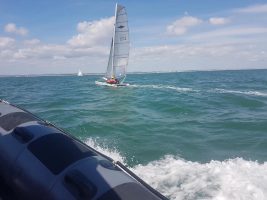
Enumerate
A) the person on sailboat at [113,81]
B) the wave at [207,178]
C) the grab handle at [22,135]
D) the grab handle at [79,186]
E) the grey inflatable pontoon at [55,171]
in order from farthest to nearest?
the person on sailboat at [113,81]
the wave at [207,178]
the grab handle at [22,135]
the grey inflatable pontoon at [55,171]
the grab handle at [79,186]

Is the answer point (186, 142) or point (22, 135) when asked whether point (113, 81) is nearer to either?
point (186, 142)

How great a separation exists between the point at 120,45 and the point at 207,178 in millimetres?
32702

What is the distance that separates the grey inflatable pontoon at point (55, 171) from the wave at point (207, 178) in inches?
124

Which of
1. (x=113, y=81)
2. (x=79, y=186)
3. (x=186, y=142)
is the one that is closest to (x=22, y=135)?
(x=79, y=186)

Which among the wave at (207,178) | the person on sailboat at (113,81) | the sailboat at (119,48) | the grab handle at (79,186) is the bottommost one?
the wave at (207,178)

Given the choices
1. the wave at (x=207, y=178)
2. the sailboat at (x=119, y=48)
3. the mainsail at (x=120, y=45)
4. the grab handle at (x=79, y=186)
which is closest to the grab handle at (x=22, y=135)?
the grab handle at (x=79, y=186)

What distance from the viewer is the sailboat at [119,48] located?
128 feet

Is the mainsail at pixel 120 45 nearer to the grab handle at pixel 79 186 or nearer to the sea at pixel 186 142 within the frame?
the sea at pixel 186 142

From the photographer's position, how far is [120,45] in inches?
1556

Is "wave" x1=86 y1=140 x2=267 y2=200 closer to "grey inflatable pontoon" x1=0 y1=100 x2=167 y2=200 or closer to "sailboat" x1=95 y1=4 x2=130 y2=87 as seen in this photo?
"grey inflatable pontoon" x1=0 y1=100 x2=167 y2=200

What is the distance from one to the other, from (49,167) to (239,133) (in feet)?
32.4

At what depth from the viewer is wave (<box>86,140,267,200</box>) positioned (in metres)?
7.29

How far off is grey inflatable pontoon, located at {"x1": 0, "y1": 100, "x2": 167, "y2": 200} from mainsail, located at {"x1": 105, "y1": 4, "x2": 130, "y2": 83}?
34131 mm

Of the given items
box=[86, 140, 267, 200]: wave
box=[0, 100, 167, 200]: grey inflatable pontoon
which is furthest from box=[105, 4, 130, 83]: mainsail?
box=[0, 100, 167, 200]: grey inflatable pontoon
